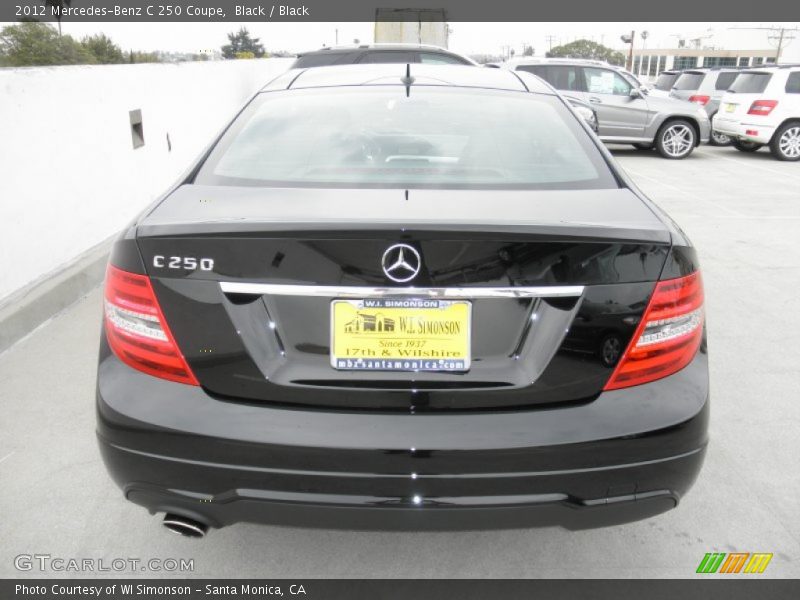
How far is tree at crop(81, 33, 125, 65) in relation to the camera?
16.1 meters

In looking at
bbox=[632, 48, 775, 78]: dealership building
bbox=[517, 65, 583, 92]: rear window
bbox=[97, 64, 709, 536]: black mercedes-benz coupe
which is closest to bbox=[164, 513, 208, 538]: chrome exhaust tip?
bbox=[97, 64, 709, 536]: black mercedes-benz coupe

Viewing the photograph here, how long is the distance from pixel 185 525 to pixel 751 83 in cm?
1413

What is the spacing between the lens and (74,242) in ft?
17.2

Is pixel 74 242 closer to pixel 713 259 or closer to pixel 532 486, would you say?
pixel 532 486

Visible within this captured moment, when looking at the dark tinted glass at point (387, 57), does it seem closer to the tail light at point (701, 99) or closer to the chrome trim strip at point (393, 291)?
the tail light at point (701, 99)

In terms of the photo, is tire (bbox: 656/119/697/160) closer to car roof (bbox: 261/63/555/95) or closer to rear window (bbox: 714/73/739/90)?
rear window (bbox: 714/73/739/90)

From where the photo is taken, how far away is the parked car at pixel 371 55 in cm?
1062

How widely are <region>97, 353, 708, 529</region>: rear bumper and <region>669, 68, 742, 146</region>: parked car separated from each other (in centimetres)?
1483

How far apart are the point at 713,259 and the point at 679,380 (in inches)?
182

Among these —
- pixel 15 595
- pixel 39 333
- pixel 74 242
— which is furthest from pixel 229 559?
pixel 74 242

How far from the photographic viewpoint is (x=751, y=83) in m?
13.4

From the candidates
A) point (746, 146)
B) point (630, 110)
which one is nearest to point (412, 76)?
point (630, 110)

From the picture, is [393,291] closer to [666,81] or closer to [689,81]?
[689,81]
